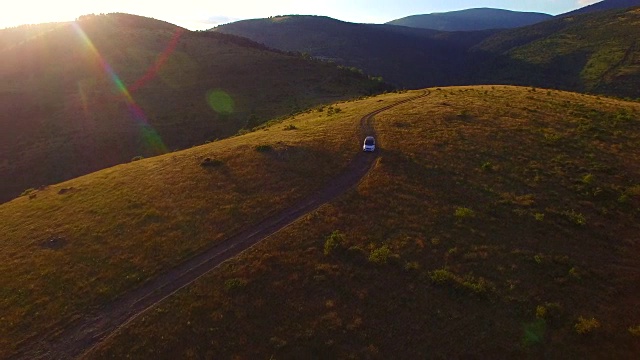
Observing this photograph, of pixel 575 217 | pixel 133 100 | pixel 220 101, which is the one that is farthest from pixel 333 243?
pixel 133 100

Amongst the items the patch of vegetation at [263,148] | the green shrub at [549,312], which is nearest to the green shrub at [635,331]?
the green shrub at [549,312]

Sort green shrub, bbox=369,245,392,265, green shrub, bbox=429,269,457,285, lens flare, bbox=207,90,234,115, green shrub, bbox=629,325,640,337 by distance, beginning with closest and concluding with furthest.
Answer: green shrub, bbox=629,325,640,337, green shrub, bbox=429,269,457,285, green shrub, bbox=369,245,392,265, lens flare, bbox=207,90,234,115

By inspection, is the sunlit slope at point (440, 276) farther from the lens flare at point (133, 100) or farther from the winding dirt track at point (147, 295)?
the lens flare at point (133, 100)

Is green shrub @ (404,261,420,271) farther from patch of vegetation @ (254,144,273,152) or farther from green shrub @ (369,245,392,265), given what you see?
patch of vegetation @ (254,144,273,152)

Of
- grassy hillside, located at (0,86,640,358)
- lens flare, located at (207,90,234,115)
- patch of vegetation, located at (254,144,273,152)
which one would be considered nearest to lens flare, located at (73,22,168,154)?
lens flare, located at (207,90,234,115)

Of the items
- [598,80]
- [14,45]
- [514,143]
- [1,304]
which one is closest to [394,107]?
[514,143]

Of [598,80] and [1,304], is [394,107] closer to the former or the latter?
[1,304]
